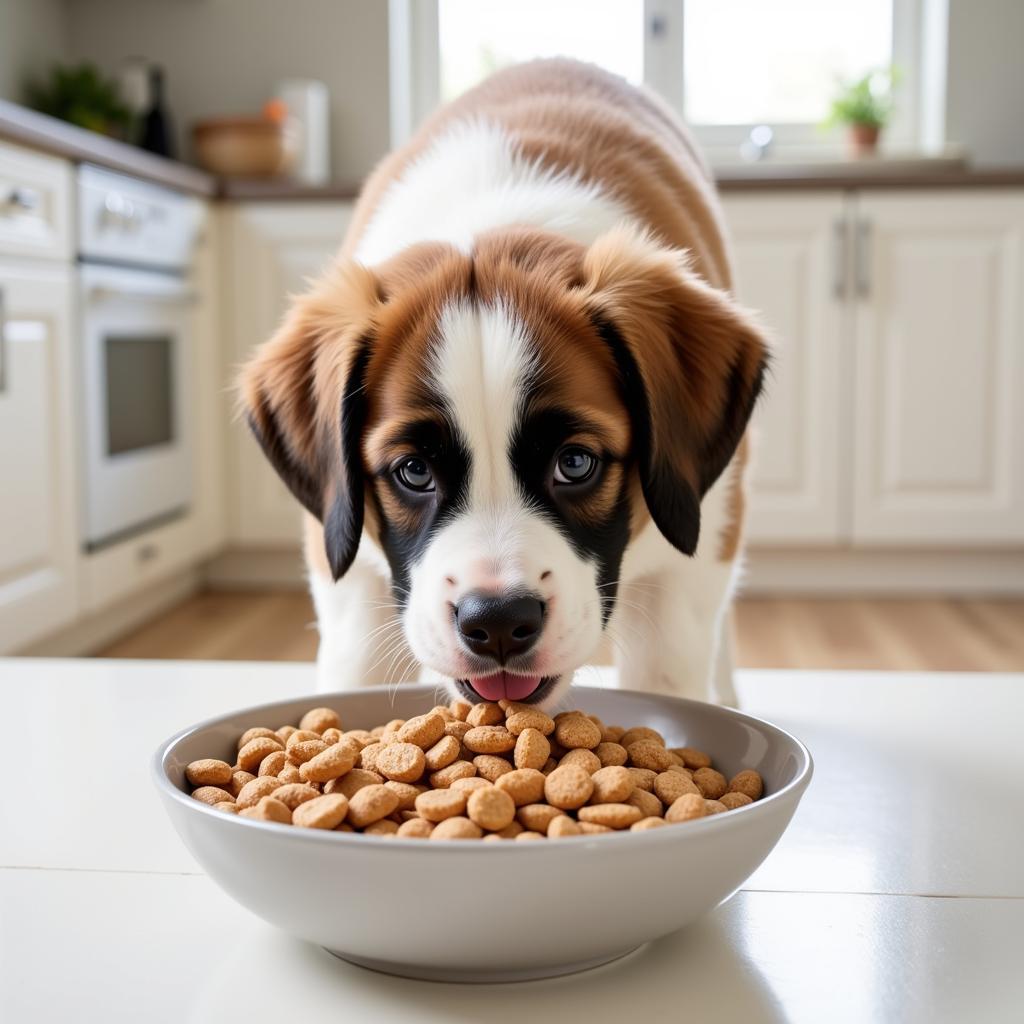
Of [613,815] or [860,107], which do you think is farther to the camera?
[860,107]

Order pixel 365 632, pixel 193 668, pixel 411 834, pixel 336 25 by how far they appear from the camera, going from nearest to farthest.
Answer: pixel 411 834, pixel 193 668, pixel 365 632, pixel 336 25

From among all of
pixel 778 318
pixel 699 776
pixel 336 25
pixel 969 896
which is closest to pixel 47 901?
pixel 699 776

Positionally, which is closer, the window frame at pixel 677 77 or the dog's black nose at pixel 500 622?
the dog's black nose at pixel 500 622

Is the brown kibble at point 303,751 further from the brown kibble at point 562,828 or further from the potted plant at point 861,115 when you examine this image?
the potted plant at point 861,115

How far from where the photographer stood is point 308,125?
13.9 feet

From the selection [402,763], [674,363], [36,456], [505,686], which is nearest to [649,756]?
[402,763]

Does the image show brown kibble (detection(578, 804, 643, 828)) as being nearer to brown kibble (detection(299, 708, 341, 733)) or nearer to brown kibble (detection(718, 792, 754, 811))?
brown kibble (detection(718, 792, 754, 811))

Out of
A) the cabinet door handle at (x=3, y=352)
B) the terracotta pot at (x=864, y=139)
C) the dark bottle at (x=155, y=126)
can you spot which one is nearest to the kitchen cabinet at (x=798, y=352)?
the terracotta pot at (x=864, y=139)

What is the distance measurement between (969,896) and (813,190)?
10.8 ft

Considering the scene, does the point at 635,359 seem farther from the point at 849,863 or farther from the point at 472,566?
the point at 849,863

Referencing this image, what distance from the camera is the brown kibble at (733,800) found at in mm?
659

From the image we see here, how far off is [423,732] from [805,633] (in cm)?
293

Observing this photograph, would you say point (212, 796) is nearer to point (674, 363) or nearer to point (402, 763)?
point (402, 763)

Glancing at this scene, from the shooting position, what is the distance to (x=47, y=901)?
648mm
